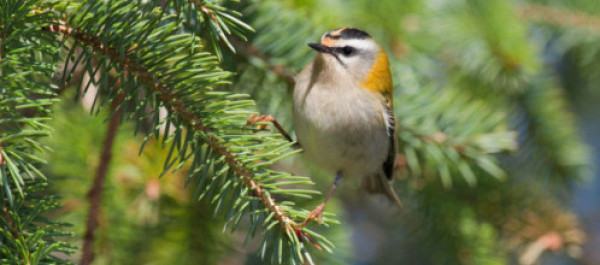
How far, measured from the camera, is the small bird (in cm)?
191

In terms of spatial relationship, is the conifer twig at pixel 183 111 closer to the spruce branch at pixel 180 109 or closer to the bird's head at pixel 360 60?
the spruce branch at pixel 180 109

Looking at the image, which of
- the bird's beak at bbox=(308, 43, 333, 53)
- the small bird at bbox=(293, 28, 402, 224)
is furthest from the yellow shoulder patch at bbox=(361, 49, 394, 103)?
the bird's beak at bbox=(308, 43, 333, 53)

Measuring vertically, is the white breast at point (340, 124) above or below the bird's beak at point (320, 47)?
below

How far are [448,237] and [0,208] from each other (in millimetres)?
1444

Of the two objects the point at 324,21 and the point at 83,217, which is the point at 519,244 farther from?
the point at 83,217

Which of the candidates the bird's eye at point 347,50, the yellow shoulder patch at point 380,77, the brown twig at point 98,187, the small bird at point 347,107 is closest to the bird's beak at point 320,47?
the small bird at point 347,107

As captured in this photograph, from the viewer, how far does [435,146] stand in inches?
74.7

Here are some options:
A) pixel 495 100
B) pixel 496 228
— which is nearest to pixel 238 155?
pixel 496 228

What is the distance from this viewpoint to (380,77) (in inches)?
83.5

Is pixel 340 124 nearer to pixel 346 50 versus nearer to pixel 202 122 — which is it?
pixel 346 50

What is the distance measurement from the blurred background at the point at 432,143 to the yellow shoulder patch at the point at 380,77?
0.04 m

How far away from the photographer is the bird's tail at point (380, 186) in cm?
219

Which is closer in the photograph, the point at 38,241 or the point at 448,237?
the point at 38,241

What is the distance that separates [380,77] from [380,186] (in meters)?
0.44
